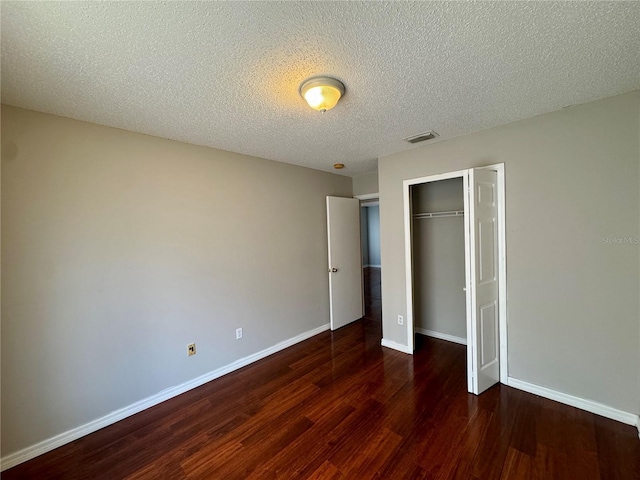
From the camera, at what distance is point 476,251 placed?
2271 mm

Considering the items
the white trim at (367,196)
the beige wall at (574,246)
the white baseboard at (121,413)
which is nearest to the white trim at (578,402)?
the beige wall at (574,246)

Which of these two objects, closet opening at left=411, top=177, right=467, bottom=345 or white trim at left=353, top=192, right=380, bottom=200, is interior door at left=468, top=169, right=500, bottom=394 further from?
white trim at left=353, top=192, right=380, bottom=200

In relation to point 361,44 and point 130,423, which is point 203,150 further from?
point 130,423

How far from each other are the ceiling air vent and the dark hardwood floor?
242cm

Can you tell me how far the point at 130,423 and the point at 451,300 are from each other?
3.59 m

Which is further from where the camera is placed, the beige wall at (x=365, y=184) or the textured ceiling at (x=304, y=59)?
the beige wall at (x=365, y=184)

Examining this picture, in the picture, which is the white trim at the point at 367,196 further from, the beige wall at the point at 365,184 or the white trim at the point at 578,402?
the white trim at the point at 578,402

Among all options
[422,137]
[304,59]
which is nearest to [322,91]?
[304,59]

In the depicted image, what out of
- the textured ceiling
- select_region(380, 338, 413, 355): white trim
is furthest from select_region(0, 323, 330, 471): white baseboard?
the textured ceiling

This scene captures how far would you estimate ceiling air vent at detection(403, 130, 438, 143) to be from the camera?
253 cm

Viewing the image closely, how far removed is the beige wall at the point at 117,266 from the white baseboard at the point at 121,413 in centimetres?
5

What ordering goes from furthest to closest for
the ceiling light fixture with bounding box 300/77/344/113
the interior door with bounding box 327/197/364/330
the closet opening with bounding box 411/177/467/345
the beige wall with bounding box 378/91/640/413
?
1. the interior door with bounding box 327/197/364/330
2. the closet opening with bounding box 411/177/467/345
3. the beige wall with bounding box 378/91/640/413
4. the ceiling light fixture with bounding box 300/77/344/113

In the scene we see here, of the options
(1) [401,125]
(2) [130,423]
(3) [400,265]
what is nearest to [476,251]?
(3) [400,265]

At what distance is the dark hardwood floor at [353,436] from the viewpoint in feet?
5.29
